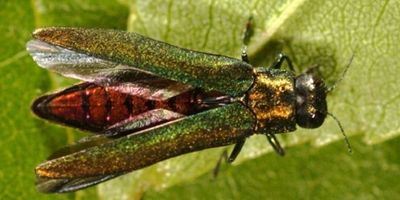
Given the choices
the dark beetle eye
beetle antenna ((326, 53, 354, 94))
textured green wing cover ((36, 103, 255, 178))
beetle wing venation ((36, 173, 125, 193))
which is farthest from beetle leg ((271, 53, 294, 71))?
beetle wing venation ((36, 173, 125, 193))

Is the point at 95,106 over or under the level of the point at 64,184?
over

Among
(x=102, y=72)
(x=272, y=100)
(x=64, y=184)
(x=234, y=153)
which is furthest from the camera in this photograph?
(x=234, y=153)

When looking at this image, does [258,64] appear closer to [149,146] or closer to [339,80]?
[339,80]

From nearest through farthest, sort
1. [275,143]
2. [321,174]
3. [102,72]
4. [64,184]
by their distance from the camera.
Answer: [64,184], [102,72], [275,143], [321,174]

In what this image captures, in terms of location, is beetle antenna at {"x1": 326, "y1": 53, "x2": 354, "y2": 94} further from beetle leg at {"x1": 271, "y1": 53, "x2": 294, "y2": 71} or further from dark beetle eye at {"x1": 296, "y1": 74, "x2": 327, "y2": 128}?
beetle leg at {"x1": 271, "y1": 53, "x2": 294, "y2": 71}

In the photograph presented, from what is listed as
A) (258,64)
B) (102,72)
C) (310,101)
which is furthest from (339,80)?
(102,72)

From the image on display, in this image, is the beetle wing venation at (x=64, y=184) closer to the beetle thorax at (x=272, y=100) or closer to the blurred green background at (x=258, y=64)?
the blurred green background at (x=258, y=64)

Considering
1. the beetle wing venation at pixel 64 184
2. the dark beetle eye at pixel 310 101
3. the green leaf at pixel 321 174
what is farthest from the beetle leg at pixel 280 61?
the beetle wing venation at pixel 64 184
